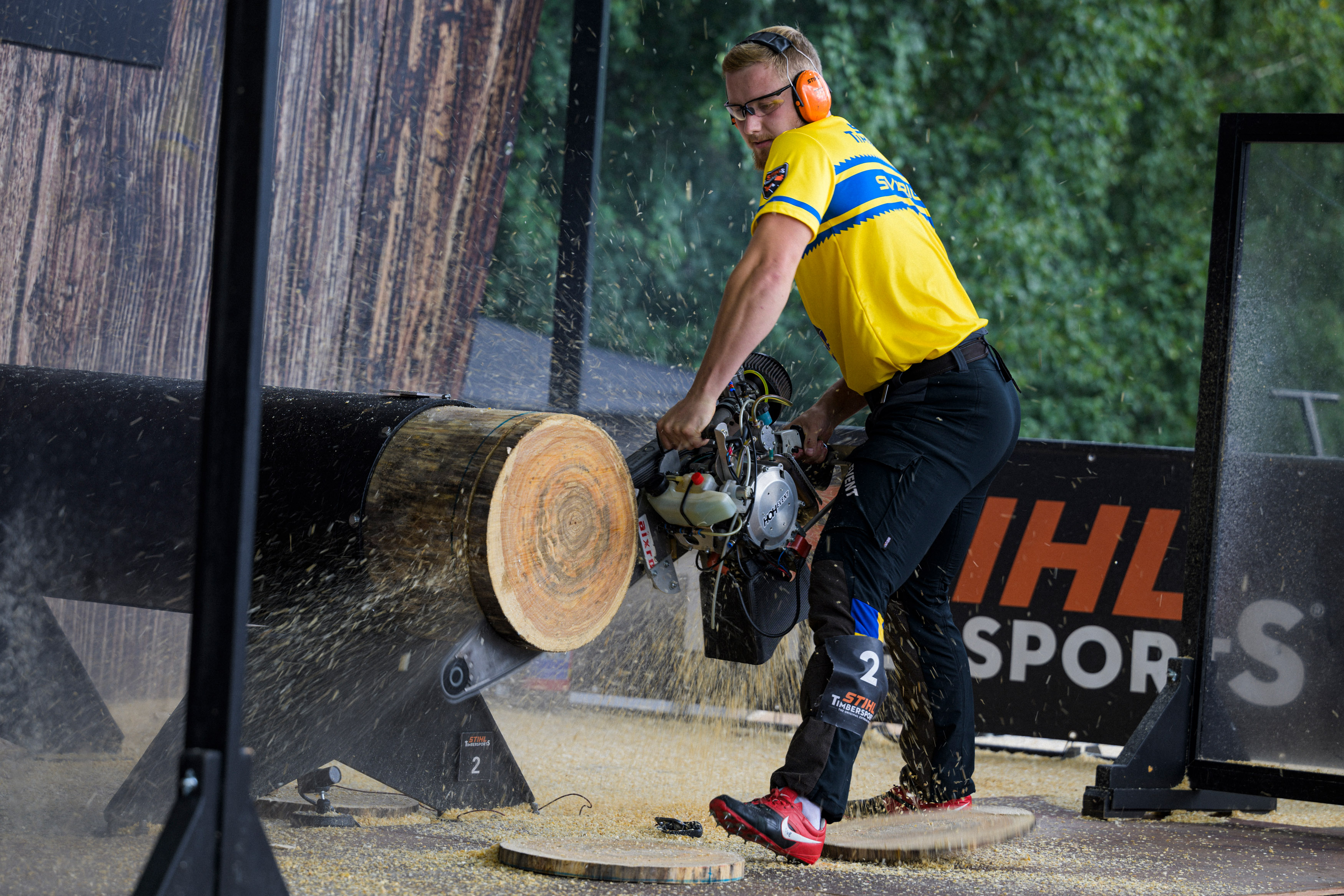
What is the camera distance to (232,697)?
210 centimetres

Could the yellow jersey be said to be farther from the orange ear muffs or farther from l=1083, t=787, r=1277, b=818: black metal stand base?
l=1083, t=787, r=1277, b=818: black metal stand base

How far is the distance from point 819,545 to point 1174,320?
447 inches

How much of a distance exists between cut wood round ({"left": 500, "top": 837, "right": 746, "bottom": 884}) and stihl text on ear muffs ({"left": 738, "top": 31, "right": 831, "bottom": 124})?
1828 millimetres

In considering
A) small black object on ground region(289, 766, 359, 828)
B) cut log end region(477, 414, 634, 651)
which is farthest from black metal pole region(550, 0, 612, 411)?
small black object on ground region(289, 766, 359, 828)

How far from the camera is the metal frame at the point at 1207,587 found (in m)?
4.01

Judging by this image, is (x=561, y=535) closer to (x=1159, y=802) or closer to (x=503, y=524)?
(x=503, y=524)

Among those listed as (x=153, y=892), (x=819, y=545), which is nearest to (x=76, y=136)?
(x=819, y=545)

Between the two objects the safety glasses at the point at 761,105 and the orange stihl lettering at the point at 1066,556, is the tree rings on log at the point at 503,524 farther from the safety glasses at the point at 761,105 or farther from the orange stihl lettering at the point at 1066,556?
the orange stihl lettering at the point at 1066,556

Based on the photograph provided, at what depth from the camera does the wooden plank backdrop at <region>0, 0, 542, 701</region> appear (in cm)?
419

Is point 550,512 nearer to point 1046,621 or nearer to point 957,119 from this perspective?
point 1046,621

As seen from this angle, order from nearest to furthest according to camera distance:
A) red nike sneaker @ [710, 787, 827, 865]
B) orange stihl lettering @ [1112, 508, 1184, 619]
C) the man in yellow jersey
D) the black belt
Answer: red nike sneaker @ [710, 787, 827, 865] → the man in yellow jersey → the black belt → orange stihl lettering @ [1112, 508, 1184, 619]

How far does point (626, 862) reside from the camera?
9.52ft

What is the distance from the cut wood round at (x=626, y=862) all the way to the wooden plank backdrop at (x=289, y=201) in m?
1.65

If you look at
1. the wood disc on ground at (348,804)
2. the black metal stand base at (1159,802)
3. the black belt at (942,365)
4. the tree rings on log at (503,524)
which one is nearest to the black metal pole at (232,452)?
the tree rings on log at (503,524)
